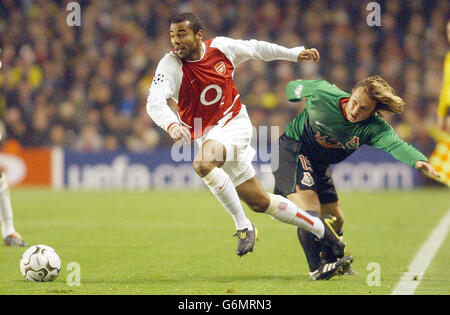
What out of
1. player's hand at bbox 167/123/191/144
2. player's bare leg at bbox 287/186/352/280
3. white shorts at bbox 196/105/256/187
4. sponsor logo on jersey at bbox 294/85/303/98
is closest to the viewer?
player's hand at bbox 167/123/191/144

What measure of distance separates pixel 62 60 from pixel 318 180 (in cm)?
1234

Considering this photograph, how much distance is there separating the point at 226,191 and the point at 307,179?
2.40 feet

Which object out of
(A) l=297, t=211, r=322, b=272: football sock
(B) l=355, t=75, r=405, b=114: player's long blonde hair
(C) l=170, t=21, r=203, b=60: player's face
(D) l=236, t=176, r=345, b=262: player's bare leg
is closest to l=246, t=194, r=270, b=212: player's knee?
(D) l=236, t=176, r=345, b=262: player's bare leg

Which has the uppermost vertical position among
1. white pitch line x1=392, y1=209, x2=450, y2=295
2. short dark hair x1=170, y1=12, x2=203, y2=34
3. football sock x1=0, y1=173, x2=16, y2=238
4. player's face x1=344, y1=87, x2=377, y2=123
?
short dark hair x1=170, y1=12, x2=203, y2=34

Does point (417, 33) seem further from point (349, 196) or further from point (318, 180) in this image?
point (318, 180)

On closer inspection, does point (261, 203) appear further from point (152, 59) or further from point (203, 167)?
point (152, 59)

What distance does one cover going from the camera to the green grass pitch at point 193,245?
597cm

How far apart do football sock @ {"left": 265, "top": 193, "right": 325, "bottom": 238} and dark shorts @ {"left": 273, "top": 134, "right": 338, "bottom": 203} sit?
0.40 meters

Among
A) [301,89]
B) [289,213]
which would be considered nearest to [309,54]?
[301,89]

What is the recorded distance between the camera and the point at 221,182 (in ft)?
20.7

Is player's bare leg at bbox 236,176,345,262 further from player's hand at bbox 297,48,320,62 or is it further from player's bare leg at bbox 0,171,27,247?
player's bare leg at bbox 0,171,27,247

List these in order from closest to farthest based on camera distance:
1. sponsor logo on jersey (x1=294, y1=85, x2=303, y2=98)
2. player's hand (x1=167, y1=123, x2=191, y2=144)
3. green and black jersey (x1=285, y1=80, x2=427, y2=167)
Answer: player's hand (x1=167, y1=123, x2=191, y2=144)
green and black jersey (x1=285, y1=80, x2=427, y2=167)
sponsor logo on jersey (x1=294, y1=85, x2=303, y2=98)

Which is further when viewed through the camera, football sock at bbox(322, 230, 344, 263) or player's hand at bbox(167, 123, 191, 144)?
football sock at bbox(322, 230, 344, 263)

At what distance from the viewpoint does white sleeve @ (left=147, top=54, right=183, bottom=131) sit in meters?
6.11
